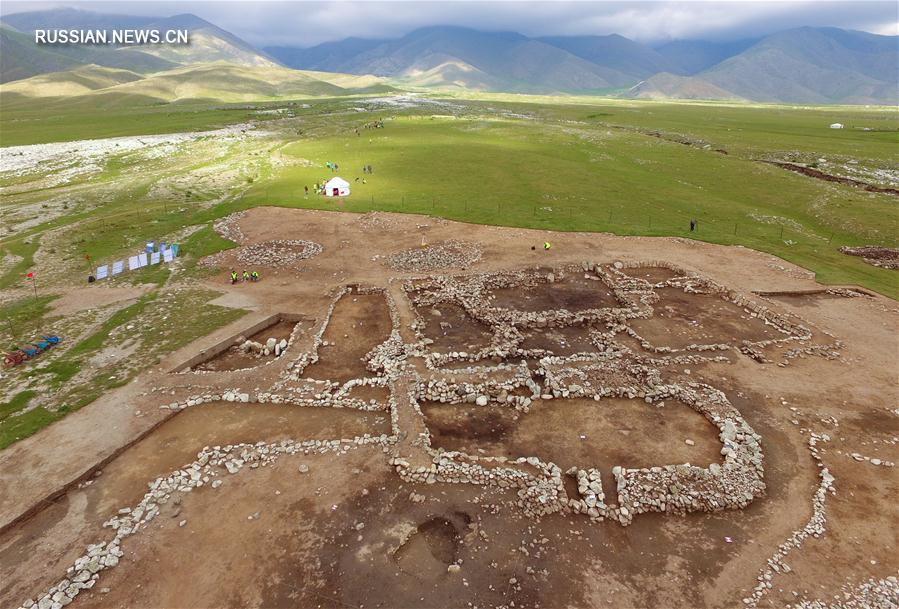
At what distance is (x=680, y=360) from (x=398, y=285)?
2202cm

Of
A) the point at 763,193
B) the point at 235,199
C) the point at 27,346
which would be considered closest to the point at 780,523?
the point at 27,346

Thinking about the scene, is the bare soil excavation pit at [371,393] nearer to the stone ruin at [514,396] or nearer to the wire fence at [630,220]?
the stone ruin at [514,396]

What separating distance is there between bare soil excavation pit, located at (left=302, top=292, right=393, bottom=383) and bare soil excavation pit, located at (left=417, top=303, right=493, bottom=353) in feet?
10.3

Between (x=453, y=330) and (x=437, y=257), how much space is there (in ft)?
44.4

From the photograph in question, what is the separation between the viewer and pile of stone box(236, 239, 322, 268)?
43.0 m

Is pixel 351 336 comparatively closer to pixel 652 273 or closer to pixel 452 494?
pixel 452 494

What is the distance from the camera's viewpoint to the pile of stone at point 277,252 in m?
43.0

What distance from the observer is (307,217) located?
54.4m

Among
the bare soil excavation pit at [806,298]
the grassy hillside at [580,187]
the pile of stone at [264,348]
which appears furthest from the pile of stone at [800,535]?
the grassy hillside at [580,187]

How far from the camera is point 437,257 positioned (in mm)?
43750

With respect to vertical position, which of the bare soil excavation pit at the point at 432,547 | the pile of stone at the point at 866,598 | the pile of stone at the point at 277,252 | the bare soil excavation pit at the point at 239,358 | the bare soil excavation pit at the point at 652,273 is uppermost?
the bare soil excavation pit at the point at 652,273

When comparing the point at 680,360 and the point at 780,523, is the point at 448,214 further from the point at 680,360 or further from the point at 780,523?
the point at 780,523

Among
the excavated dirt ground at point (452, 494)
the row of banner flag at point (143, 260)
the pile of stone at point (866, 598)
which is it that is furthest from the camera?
the row of banner flag at point (143, 260)

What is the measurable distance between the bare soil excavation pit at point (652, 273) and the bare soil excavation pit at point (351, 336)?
75.1 ft
